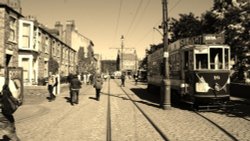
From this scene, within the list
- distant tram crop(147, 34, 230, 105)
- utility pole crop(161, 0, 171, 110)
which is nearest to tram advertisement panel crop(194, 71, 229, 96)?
distant tram crop(147, 34, 230, 105)

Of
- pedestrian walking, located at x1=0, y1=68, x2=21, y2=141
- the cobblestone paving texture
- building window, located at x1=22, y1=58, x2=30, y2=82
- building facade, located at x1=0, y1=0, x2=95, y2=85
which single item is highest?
building facade, located at x1=0, y1=0, x2=95, y2=85

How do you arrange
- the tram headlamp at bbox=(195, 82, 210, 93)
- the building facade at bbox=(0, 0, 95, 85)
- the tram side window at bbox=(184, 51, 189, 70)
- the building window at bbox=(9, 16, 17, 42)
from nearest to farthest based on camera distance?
the tram headlamp at bbox=(195, 82, 210, 93)
the tram side window at bbox=(184, 51, 189, 70)
the building facade at bbox=(0, 0, 95, 85)
the building window at bbox=(9, 16, 17, 42)

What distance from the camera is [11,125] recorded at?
7191 millimetres

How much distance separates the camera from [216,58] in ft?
Answer: 45.6

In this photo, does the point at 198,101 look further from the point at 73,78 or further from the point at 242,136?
the point at 73,78

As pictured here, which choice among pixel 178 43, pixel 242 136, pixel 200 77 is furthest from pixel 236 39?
pixel 242 136

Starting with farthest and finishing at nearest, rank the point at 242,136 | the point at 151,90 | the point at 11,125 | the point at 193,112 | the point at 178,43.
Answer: the point at 151,90 → the point at 178,43 → the point at 193,112 → the point at 242,136 → the point at 11,125

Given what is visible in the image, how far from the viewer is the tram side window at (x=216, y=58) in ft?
45.3

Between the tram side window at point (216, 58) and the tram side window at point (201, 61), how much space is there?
27cm

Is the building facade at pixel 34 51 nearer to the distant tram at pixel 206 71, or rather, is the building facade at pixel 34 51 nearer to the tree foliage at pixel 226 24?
the distant tram at pixel 206 71

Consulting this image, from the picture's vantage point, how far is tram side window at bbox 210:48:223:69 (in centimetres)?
1380

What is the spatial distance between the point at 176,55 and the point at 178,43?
0.61 m

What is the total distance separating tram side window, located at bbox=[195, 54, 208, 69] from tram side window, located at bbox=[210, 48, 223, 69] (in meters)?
0.27

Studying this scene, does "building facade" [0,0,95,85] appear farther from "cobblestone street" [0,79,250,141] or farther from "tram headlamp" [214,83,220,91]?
"tram headlamp" [214,83,220,91]
